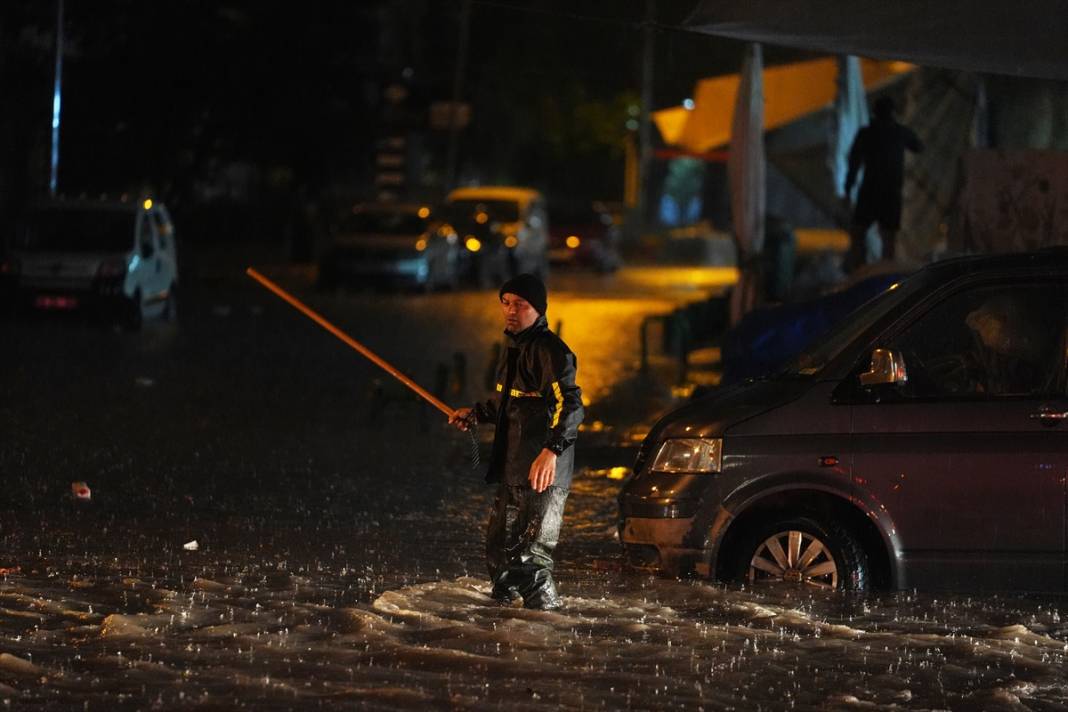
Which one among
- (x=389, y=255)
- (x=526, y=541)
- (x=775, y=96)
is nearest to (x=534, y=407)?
(x=526, y=541)

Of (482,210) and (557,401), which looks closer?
(557,401)

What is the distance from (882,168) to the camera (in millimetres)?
17344

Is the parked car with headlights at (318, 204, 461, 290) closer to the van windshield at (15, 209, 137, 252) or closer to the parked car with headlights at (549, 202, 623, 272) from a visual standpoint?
the van windshield at (15, 209, 137, 252)

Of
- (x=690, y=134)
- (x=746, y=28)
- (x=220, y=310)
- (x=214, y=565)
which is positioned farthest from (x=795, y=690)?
(x=220, y=310)

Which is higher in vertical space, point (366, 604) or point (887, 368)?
point (887, 368)

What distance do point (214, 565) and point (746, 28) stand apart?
4797 mm

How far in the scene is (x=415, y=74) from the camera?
57.9 m

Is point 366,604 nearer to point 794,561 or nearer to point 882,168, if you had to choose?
point 794,561

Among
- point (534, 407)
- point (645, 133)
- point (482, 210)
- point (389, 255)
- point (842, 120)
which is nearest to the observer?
point (534, 407)

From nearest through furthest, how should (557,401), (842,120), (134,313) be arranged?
(557,401) < (842,120) < (134,313)

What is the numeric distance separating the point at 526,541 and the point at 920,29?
15.9 ft

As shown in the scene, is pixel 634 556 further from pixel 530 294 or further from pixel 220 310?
pixel 220 310

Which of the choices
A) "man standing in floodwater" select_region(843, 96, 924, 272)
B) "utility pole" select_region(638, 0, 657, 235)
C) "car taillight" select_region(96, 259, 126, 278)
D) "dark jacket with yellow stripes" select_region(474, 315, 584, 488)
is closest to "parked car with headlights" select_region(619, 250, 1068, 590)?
"dark jacket with yellow stripes" select_region(474, 315, 584, 488)

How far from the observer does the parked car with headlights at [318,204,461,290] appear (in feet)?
110
